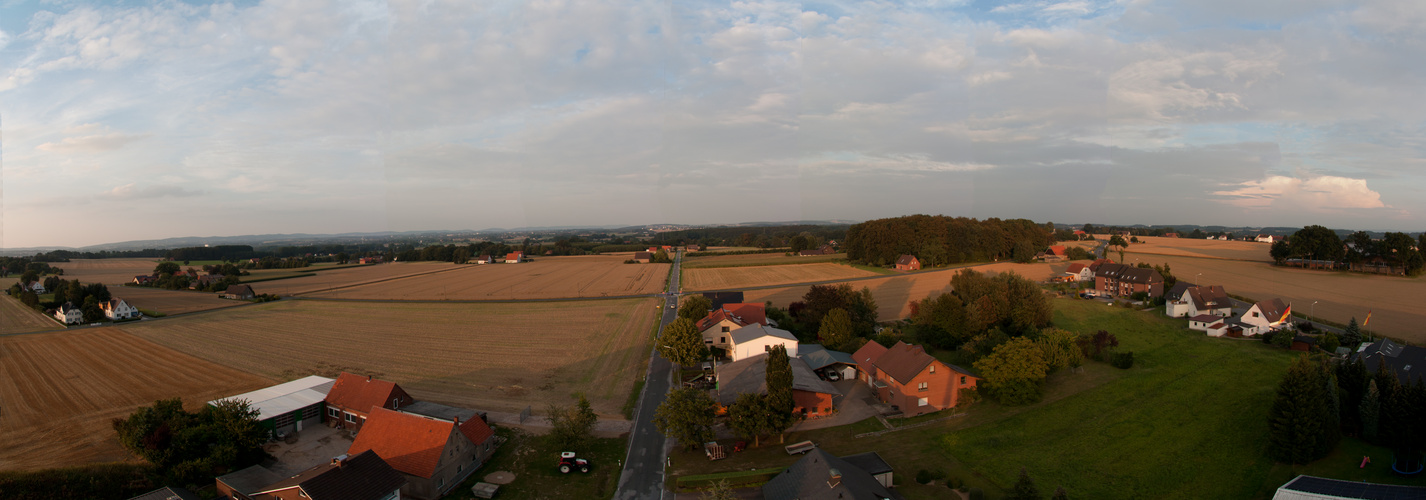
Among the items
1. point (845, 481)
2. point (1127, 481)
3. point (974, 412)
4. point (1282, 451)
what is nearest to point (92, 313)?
point (845, 481)

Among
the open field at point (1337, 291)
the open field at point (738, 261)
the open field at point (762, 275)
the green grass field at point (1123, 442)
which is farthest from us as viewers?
the open field at point (738, 261)

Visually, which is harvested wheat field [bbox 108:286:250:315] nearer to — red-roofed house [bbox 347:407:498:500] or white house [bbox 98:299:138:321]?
white house [bbox 98:299:138:321]

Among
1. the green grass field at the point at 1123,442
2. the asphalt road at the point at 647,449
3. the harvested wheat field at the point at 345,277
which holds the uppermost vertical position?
the harvested wheat field at the point at 345,277

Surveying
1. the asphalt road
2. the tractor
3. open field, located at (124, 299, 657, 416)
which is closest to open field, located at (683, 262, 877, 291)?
open field, located at (124, 299, 657, 416)

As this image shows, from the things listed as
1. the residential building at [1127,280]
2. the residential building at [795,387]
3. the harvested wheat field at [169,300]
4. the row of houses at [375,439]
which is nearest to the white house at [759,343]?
the residential building at [795,387]

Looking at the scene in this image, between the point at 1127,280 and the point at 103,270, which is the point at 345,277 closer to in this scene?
the point at 103,270

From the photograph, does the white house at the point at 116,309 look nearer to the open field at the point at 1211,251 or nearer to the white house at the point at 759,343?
the white house at the point at 759,343
